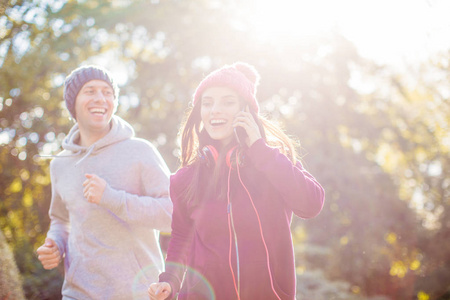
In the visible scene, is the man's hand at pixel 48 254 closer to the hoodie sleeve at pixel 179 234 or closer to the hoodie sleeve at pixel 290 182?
the hoodie sleeve at pixel 179 234

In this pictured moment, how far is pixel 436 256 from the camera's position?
40.4 ft

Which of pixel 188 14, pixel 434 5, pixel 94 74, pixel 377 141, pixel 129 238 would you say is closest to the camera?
pixel 129 238

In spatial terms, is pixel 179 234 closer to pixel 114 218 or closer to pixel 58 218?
pixel 114 218

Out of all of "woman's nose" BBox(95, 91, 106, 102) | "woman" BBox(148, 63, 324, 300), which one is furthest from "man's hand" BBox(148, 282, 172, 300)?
"woman's nose" BBox(95, 91, 106, 102)

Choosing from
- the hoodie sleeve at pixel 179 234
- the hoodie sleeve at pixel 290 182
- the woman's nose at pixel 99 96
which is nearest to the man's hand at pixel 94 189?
the hoodie sleeve at pixel 179 234

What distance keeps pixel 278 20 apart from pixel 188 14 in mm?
2060

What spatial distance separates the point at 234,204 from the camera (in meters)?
2.24

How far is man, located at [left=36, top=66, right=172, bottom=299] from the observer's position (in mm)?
2816

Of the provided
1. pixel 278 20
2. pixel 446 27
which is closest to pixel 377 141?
pixel 446 27

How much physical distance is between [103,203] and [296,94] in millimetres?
8993

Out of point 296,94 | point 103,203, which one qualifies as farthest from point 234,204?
point 296,94

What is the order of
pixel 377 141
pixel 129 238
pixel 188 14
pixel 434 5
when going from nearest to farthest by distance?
pixel 129 238 < pixel 434 5 < pixel 188 14 < pixel 377 141

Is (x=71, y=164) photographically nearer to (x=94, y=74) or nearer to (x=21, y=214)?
(x=94, y=74)

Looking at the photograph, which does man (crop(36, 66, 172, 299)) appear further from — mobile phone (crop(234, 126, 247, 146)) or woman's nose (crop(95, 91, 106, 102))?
mobile phone (crop(234, 126, 247, 146))
